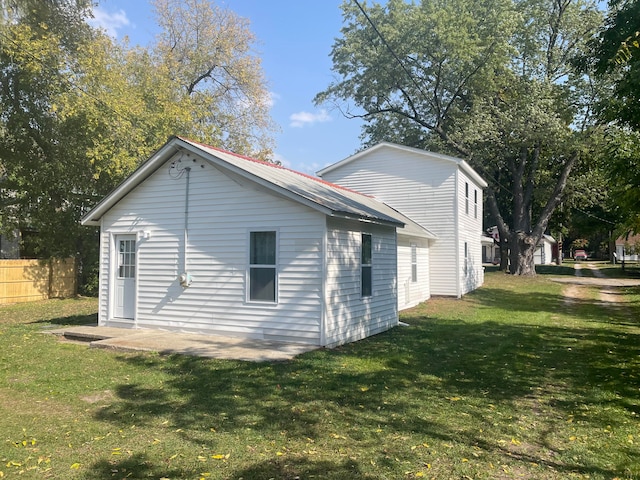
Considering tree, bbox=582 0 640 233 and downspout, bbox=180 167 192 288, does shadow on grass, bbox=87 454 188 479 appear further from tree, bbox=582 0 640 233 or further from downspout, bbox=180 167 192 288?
tree, bbox=582 0 640 233

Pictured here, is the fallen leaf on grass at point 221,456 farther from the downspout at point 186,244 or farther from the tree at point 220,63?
the tree at point 220,63

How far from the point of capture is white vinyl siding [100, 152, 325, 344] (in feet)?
30.8

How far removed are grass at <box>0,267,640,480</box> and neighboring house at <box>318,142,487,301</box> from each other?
28.5ft

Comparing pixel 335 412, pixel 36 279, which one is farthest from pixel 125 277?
pixel 36 279

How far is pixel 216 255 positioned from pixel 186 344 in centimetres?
198

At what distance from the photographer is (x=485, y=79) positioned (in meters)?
24.7

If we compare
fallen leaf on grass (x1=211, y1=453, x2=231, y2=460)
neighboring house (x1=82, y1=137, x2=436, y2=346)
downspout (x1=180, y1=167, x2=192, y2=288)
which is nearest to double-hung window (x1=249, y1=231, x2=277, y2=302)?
neighboring house (x1=82, y1=137, x2=436, y2=346)

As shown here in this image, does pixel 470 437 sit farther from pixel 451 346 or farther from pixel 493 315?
pixel 493 315

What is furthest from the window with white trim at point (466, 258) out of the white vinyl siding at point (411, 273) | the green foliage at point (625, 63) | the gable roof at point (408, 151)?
the green foliage at point (625, 63)

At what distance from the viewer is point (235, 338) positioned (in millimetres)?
9938

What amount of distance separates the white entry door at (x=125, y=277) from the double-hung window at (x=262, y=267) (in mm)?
3436

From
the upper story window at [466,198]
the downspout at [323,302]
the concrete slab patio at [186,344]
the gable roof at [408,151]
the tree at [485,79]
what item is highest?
the tree at [485,79]

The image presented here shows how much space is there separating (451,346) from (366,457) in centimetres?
584

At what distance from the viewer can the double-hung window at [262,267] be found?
973 centimetres
